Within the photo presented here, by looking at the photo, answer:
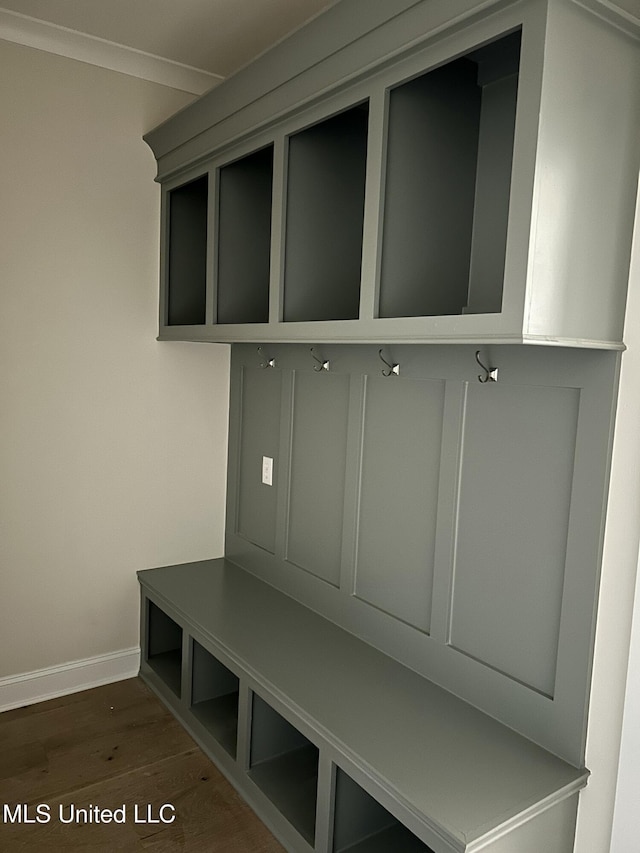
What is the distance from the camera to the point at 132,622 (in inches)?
112

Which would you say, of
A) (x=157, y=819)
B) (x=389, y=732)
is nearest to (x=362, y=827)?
(x=389, y=732)

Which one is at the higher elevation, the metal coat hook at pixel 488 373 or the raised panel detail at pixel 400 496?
the metal coat hook at pixel 488 373

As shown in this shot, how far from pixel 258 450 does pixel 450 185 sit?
1.40m

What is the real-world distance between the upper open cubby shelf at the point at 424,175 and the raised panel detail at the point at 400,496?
1.03 feet

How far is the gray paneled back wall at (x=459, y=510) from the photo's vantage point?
159cm

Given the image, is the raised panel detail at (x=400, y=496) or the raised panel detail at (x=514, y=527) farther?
the raised panel detail at (x=400, y=496)

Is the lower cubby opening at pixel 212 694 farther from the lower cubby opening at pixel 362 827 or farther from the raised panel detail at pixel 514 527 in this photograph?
the raised panel detail at pixel 514 527

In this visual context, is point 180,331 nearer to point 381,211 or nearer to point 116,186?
point 116,186

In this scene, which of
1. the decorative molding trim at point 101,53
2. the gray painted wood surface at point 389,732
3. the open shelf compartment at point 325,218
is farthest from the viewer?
the decorative molding trim at point 101,53

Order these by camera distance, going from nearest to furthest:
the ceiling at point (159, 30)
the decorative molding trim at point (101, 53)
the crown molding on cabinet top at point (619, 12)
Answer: the crown molding on cabinet top at point (619, 12)
the ceiling at point (159, 30)
the decorative molding trim at point (101, 53)

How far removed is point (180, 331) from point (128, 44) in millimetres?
1050

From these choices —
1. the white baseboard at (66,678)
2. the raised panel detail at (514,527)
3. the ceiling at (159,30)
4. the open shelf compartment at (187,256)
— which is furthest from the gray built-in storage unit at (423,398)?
the white baseboard at (66,678)
